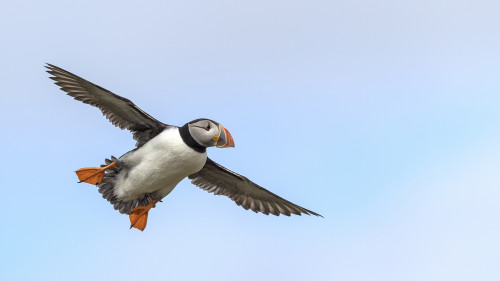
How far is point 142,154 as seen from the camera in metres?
14.7

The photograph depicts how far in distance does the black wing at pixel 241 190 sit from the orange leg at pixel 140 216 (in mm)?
1357

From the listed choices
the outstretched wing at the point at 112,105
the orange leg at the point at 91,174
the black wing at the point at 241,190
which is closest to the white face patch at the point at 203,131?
the outstretched wing at the point at 112,105

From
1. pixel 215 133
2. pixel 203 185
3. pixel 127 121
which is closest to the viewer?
pixel 215 133

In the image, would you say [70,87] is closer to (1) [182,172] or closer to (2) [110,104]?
(2) [110,104]

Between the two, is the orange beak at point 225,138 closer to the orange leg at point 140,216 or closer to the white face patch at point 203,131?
the white face patch at point 203,131

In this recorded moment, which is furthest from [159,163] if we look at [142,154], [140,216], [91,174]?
[140,216]

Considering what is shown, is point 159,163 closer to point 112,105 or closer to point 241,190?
point 112,105

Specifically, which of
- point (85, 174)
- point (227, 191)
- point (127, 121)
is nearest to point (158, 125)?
point (127, 121)

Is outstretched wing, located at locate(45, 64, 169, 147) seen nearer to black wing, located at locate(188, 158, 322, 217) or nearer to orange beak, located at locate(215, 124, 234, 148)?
orange beak, located at locate(215, 124, 234, 148)

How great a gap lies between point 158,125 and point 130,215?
1.93 m

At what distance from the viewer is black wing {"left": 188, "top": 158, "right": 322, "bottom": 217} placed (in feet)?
54.1

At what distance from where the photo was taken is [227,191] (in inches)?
666

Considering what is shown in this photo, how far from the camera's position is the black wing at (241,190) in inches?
649

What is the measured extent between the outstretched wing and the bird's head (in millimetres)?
866
